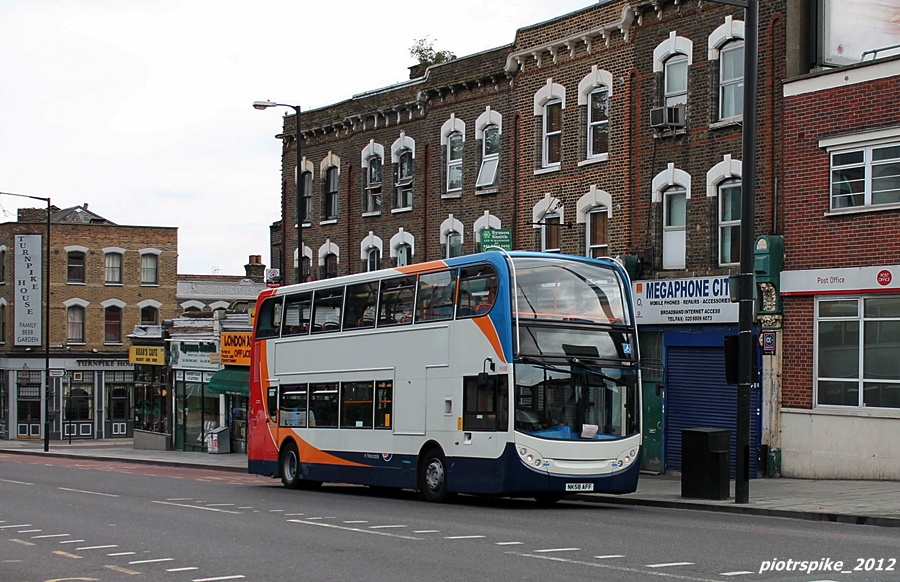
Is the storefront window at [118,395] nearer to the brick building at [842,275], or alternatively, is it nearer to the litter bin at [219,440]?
the litter bin at [219,440]

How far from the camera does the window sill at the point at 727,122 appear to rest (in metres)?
25.2

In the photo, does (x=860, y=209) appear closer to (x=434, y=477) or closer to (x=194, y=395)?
(x=434, y=477)

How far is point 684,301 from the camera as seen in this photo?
86.1ft

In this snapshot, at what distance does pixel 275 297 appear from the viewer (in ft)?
86.1

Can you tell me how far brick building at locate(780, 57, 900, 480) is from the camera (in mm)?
22234

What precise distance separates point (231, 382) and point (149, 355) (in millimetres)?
11316

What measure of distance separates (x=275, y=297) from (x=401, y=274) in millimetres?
5691

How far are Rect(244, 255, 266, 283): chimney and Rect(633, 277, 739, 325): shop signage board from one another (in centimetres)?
4644

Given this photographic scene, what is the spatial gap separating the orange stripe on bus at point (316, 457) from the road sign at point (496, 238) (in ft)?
26.0

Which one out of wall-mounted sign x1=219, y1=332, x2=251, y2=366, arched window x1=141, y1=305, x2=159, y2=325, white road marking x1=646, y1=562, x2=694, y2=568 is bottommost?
white road marking x1=646, y1=562, x2=694, y2=568

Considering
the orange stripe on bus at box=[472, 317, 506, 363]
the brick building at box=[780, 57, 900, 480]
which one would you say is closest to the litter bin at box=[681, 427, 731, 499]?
the orange stripe on bus at box=[472, 317, 506, 363]

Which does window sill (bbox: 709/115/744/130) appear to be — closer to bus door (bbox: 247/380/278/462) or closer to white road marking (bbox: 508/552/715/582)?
bus door (bbox: 247/380/278/462)

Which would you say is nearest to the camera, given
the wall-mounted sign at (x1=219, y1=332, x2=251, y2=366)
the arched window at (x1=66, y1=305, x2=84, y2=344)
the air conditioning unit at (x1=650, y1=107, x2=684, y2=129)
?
the air conditioning unit at (x1=650, y1=107, x2=684, y2=129)

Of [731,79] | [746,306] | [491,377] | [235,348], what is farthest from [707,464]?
[235,348]
